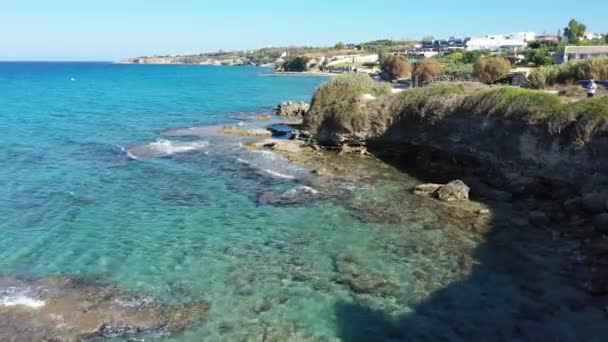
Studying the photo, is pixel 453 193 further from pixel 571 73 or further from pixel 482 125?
pixel 571 73

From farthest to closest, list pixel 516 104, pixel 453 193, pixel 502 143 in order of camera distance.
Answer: pixel 502 143
pixel 516 104
pixel 453 193

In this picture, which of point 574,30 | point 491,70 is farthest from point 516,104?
Result: point 574,30

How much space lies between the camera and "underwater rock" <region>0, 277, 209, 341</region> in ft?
50.6

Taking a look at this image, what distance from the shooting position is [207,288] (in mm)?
18484

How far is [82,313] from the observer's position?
1653 centimetres

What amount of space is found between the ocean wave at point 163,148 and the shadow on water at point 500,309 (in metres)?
28.9

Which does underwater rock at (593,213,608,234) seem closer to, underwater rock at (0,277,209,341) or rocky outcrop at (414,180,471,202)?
rocky outcrop at (414,180,471,202)

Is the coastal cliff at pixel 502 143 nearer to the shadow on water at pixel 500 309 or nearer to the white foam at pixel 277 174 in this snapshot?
the shadow on water at pixel 500 309

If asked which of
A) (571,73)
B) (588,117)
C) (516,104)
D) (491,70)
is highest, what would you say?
(571,73)

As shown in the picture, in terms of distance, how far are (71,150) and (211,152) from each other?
11.9 m

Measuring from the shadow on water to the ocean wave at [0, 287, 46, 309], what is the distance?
987 centimetres

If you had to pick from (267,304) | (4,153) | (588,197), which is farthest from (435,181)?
(4,153)

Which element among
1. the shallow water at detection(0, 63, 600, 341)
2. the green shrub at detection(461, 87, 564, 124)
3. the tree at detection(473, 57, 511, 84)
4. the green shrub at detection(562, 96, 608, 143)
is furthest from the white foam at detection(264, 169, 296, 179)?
the tree at detection(473, 57, 511, 84)

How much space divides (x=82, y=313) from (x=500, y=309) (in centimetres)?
1327
